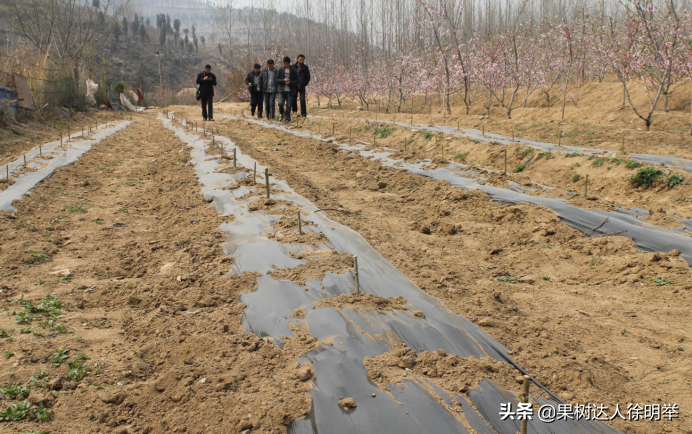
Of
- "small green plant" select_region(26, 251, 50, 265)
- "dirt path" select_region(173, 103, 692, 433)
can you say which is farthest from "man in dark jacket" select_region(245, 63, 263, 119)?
"small green plant" select_region(26, 251, 50, 265)

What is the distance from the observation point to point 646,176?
5.29 meters

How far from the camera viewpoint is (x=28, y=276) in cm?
326

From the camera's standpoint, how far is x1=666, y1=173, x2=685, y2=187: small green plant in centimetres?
498

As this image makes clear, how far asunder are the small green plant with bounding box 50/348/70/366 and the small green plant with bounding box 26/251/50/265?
5.90ft

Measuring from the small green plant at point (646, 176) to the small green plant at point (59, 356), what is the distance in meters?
6.17

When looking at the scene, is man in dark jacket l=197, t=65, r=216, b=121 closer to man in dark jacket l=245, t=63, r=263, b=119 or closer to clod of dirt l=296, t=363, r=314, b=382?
man in dark jacket l=245, t=63, r=263, b=119

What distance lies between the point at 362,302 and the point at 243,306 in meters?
0.76

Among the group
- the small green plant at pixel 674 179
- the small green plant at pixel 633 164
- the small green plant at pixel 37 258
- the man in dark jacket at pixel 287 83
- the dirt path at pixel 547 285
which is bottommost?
the dirt path at pixel 547 285

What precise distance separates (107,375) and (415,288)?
194 cm

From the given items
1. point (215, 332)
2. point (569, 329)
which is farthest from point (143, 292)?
point (569, 329)

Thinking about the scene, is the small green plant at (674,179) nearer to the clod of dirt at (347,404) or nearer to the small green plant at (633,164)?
the small green plant at (633,164)

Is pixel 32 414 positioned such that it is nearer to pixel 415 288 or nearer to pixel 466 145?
pixel 415 288

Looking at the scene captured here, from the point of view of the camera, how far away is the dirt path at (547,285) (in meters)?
2.35

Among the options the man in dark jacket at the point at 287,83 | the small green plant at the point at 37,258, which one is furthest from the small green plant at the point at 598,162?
the man in dark jacket at the point at 287,83
